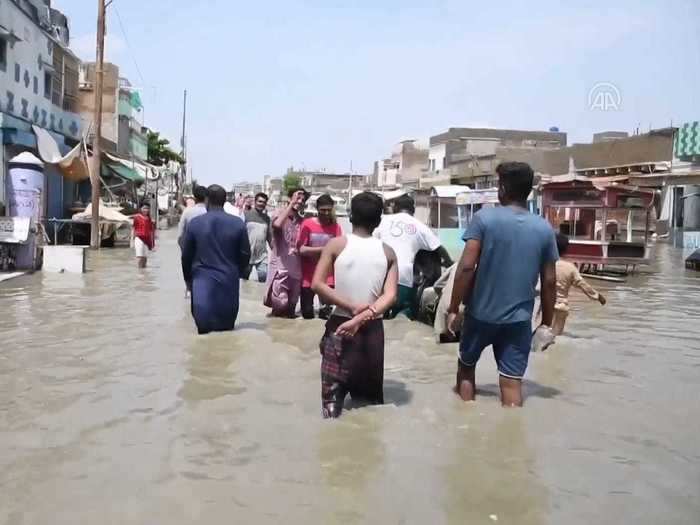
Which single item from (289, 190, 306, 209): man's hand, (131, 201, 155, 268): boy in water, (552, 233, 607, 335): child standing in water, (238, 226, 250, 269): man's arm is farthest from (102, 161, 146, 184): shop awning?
(552, 233, 607, 335): child standing in water

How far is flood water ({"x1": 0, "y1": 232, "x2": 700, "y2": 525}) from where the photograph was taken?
152 inches

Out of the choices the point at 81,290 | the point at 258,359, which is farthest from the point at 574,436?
the point at 81,290

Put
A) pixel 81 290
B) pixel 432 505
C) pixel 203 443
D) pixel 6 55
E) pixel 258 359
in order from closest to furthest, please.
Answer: pixel 432 505, pixel 203 443, pixel 258 359, pixel 81 290, pixel 6 55

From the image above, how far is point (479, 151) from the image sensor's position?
183 ft

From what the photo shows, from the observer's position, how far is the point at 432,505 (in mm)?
3871

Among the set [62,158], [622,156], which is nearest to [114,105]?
[62,158]

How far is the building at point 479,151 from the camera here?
142ft

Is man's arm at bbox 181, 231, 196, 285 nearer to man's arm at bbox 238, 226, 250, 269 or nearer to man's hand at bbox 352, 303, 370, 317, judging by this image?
man's arm at bbox 238, 226, 250, 269

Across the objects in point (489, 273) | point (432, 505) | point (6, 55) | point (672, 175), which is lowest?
point (432, 505)

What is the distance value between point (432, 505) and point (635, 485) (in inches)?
43.3

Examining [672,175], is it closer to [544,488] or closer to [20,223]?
[20,223]

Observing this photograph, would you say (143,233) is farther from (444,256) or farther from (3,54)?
(3,54)

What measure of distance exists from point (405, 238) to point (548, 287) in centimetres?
317

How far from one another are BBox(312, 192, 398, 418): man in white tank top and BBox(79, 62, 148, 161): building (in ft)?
113
